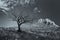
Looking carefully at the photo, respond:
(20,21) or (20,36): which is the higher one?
(20,21)

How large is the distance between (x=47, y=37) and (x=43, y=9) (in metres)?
0.85

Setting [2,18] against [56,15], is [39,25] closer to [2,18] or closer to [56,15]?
[56,15]

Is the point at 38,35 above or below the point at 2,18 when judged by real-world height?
below

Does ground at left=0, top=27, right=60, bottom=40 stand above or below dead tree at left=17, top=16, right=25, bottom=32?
below

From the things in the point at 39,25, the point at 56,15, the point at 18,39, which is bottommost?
the point at 18,39

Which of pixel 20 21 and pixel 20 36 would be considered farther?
pixel 20 21

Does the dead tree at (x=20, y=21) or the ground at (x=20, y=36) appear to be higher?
the dead tree at (x=20, y=21)

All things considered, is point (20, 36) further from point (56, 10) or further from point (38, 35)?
point (56, 10)

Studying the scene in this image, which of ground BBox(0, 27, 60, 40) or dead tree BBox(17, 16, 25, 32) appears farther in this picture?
dead tree BBox(17, 16, 25, 32)

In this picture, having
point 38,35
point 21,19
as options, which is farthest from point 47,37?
point 21,19

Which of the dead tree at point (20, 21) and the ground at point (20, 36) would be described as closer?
the ground at point (20, 36)

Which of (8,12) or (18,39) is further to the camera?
(8,12)

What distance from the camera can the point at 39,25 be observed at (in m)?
4.48

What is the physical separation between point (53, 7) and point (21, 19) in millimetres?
1017
